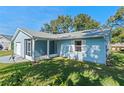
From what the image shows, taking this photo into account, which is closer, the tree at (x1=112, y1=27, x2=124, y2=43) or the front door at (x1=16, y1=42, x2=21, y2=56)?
the front door at (x1=16, y1=42, x2=21, y2=56)

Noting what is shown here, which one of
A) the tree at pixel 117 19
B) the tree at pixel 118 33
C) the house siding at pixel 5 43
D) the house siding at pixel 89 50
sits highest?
the tree at pixel 117 19

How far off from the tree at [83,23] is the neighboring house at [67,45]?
24.2 meters

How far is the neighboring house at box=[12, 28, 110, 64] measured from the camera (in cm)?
1416

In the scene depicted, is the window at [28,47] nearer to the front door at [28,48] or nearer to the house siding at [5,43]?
the front door at [28,48]

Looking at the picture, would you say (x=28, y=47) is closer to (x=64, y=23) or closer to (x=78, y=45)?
(x=78, y=45)

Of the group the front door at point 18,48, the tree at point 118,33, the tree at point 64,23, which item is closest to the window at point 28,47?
the front door at point 18,48

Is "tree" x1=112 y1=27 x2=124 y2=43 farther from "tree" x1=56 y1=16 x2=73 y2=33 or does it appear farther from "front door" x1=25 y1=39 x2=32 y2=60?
"front door" x1=25 y1=39 x2=32 y2=60

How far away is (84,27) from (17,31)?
26450 millimetres

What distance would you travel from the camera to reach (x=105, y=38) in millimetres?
13750

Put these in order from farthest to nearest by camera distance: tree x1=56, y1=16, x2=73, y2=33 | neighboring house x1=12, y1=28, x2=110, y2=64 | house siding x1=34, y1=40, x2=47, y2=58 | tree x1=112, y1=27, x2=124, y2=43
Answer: tree x1=56, y1=16, x2=73, y2=33 < tree x1=112, y1=27, x2=124, y2=43 < house siding x1=34, y1=40, x2=47, y2=58 < neighboring house x1=12, y1=28, x2=110, y2=64

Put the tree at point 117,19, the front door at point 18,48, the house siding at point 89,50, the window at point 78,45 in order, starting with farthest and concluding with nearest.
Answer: the tree at point 117,19, the front door at point 18,48, the window at point 78,45, the house siding at point 89,50

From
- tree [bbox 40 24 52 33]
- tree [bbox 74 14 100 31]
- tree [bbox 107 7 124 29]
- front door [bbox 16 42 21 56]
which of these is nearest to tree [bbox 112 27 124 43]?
tree [bbox 107 7 124 29]

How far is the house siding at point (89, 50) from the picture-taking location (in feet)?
45.8
